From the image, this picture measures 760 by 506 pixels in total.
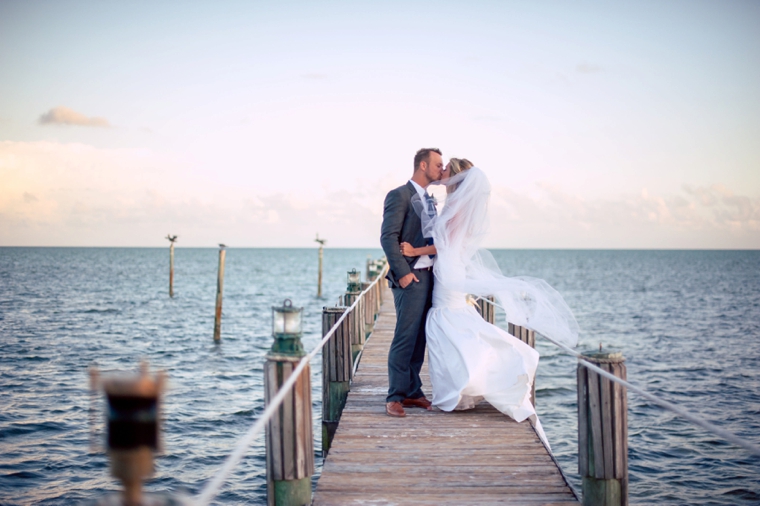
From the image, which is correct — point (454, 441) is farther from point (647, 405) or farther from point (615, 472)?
point (647, 405)

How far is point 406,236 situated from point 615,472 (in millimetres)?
2532

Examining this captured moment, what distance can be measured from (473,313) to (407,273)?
0.68m

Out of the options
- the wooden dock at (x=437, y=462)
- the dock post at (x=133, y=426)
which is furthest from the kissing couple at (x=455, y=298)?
the dock post at (x=133, y=426)

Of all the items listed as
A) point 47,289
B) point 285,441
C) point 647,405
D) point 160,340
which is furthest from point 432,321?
point 47,289

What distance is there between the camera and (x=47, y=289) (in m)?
39.8

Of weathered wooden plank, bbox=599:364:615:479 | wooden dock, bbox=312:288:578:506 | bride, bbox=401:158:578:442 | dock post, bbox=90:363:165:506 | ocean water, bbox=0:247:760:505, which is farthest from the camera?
ocean water, bbox=0:247:760:505

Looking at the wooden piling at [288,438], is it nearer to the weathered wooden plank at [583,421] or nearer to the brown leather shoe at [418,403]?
the weathered wooden plank at [583,421]

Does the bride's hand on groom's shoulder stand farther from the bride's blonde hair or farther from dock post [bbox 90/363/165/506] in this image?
dock post [bbox 90/363/165/506]

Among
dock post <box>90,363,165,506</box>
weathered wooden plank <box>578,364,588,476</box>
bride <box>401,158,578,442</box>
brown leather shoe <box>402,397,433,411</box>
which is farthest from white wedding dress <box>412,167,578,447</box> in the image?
dock post <box>90,363,165,506</box>

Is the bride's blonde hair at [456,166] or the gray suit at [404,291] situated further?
the bride's blonde hair at [456,166]

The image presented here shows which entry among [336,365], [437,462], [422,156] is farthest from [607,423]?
[336,365]

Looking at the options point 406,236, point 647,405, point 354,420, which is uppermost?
point 406,236

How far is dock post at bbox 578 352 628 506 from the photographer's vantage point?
340cm

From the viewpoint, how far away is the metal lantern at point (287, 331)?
139 inches
